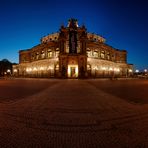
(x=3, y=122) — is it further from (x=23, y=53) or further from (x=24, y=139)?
(x=23, y=53)

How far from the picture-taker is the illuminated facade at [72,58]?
63.6 metres

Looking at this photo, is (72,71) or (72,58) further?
(72,71)

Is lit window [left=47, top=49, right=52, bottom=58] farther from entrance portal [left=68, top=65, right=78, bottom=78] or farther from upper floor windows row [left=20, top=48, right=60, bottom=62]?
entrance portal [left=68, top=65, right=78, bottom=78]

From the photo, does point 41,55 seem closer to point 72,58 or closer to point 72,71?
point 72,58

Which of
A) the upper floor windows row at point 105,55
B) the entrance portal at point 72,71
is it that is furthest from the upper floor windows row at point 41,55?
the upper floor windows row at point 105,55

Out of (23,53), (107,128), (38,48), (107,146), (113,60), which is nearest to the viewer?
(107,146)

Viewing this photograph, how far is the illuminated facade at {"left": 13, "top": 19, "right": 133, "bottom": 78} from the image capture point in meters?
63.6

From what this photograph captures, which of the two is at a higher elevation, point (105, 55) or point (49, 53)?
point (49, 53)

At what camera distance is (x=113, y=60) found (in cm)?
9025

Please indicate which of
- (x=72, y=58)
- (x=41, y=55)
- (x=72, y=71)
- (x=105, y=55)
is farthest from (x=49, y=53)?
(x=105, y=55)

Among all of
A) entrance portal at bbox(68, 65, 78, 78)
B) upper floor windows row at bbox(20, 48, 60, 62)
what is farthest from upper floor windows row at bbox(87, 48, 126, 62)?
upper floor windows row at bbox(20, 48, 60, 62)

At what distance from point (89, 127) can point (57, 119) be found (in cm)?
151

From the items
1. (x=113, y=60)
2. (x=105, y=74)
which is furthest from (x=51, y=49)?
(x=113, y=60)

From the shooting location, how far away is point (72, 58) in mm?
63719
